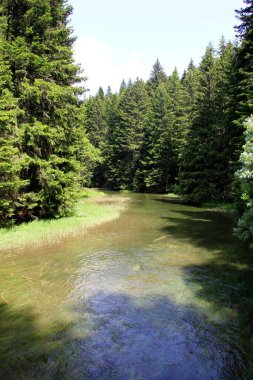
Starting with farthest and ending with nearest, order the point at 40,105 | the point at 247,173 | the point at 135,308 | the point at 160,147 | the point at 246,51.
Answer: the point at 160,147 → the point at 246,51 → the point at 40,105 → the point at 247,173 → the point at 135,308

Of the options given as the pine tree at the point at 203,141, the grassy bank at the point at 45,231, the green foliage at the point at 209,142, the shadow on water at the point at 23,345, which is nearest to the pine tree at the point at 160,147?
the pine tree at the point at 203,141

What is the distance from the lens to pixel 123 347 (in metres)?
6.98

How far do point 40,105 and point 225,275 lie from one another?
1483cm

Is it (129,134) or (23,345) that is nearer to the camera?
(23,345)

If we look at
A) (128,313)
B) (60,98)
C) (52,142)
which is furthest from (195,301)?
(60,98)

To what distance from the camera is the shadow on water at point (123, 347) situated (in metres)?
6.10

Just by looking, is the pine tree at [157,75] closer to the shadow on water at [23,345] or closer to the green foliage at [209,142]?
the green foliage at [209,142]

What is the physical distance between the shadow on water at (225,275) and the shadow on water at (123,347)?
1.92ft

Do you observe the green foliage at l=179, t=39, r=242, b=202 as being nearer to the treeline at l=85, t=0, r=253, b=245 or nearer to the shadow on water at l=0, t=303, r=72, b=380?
the treeline at l=85, t=0, r=253, b=245

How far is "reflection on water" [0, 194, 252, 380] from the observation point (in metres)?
6.36

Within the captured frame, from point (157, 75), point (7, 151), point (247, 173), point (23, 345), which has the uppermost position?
point (157, 75)

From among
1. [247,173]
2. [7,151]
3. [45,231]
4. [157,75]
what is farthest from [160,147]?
[247,173]

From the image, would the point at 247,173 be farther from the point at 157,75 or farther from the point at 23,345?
the point at 157,75

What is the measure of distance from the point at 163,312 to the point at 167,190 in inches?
1794
